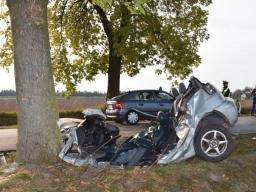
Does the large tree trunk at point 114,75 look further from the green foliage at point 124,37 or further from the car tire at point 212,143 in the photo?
the car tire at point 212,143

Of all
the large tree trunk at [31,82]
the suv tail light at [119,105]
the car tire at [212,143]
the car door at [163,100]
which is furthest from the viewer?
the car door at [163,100]

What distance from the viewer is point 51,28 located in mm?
24391

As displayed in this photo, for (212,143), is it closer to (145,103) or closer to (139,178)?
(139,178)

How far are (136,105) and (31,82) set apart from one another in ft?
38.3

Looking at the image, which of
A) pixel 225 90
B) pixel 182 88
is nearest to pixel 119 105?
pixel 225 90

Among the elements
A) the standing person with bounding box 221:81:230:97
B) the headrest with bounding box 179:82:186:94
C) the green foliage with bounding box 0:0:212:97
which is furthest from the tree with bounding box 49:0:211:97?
the headrest with bounding box 179:82:186:94

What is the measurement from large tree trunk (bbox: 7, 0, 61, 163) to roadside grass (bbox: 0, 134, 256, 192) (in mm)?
379

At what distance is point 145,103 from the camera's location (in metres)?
19.1

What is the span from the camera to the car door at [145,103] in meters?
19.0

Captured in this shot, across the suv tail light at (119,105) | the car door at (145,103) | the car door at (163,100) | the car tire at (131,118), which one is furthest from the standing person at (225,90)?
the suv tail light at (119,105)

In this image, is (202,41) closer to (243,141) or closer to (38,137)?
(243,141)

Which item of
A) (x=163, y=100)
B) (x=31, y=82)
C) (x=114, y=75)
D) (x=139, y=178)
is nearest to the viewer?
(x=139, y=178)

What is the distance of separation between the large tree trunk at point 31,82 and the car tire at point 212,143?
260 cm

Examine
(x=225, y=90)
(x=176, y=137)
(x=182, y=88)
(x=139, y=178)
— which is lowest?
(x=139, y=178)
